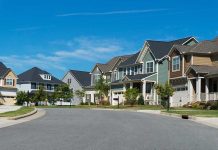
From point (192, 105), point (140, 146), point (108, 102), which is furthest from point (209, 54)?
point (140, 146)

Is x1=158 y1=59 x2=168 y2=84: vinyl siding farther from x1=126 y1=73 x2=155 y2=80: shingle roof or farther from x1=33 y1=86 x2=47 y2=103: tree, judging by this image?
x1=33 y1=86 x2=47 y2=103: tree

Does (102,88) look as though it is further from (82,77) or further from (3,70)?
(3,70)

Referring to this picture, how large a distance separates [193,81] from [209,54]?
3.97 metres

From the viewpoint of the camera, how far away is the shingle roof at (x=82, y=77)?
301ft

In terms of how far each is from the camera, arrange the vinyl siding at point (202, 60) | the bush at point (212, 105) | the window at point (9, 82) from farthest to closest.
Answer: the window at point (9, 82) < the vinyl siding at point (202, 60) < the bush at point (212, 105)

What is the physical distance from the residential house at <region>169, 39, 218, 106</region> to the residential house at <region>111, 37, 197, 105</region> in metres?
3.21

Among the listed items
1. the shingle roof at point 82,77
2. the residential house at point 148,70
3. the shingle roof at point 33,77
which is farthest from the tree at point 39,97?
the residential house at point 148,70

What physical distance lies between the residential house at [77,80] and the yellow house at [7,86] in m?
11.6

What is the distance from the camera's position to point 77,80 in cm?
9188

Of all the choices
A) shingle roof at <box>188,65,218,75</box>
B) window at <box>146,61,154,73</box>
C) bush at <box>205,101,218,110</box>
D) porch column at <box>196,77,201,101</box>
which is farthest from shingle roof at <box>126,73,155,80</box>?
bush at <box>205,101,218,110</box>

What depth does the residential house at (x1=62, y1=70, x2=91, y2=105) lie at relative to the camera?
88.6 metres

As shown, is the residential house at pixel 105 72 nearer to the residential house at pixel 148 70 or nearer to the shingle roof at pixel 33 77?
the residential house at pixel 148 70

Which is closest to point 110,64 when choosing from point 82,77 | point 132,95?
point 82,77

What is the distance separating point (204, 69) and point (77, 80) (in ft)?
144
